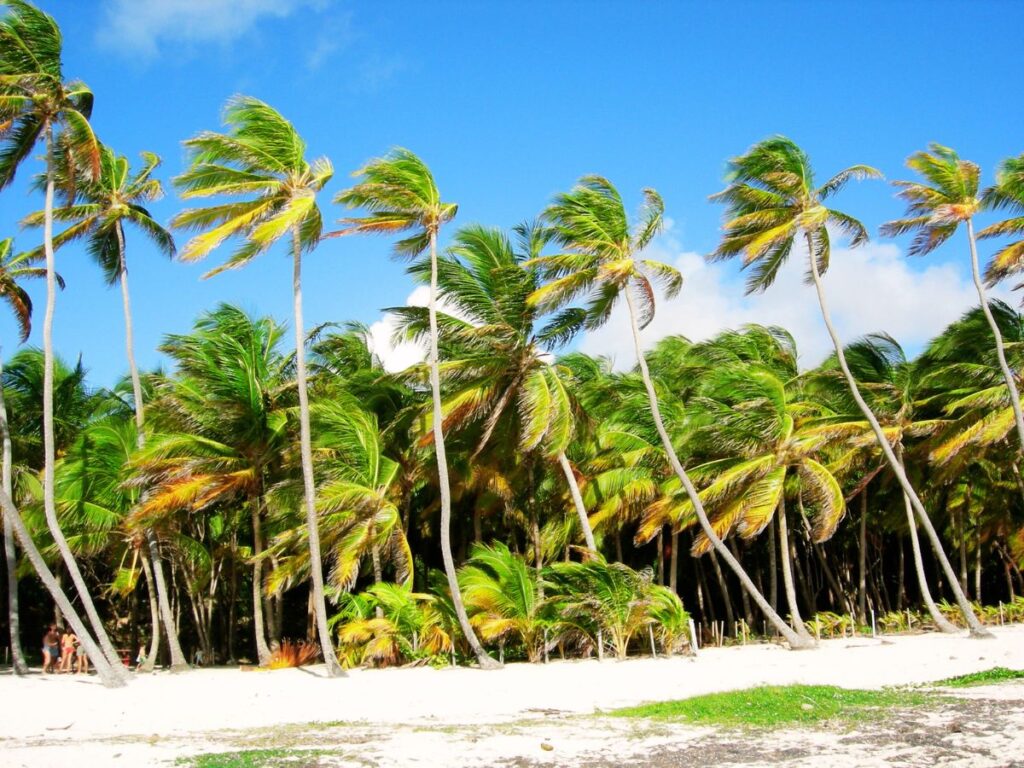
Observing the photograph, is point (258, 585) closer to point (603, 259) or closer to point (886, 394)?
point (603, 259)

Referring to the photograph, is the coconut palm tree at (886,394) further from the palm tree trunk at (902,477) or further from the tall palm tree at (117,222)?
the tall palm tree at (117,222)

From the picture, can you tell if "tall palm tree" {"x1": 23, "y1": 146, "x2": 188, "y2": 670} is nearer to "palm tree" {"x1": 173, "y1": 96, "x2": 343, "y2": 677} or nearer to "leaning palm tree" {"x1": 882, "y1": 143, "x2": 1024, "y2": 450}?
"palm tree" {"x1": 173, "y1": 96, "x2": 343, "y2": 677}

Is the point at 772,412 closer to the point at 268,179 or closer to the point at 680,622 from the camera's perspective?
the point at 680,622

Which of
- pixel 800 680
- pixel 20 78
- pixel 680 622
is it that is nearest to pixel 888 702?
pixel 800 680

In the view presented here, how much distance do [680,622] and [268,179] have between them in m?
12.1

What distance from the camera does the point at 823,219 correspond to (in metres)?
20.1

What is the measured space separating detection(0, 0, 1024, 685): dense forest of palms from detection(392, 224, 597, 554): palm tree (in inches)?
2.9

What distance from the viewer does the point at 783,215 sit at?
20.5 meters

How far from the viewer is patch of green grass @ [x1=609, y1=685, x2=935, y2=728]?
33.9ft

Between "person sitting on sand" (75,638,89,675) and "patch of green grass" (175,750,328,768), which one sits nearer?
"patch of green grass" (175,750,328,768)

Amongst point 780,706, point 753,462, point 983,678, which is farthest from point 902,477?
point 780,706

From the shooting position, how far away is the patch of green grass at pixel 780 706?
10.3m

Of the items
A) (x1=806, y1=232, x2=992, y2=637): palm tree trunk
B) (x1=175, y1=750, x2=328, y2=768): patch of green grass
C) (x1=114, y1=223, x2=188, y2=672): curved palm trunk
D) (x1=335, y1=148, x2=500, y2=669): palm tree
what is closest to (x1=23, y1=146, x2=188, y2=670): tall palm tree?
(x1=114, y1=223, x2=188, y2=672): curved palm trunk

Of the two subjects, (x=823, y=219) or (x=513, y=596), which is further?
(x=823, y=219)
